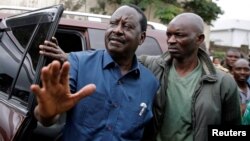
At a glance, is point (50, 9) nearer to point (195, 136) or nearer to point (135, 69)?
point (135, 69)

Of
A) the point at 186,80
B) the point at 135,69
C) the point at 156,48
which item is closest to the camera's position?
the point at 135,69

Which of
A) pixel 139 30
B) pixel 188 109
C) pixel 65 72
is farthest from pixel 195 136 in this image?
pixel 65 72

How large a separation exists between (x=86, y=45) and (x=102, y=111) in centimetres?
122

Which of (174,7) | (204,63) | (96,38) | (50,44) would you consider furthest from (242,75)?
(174,7)

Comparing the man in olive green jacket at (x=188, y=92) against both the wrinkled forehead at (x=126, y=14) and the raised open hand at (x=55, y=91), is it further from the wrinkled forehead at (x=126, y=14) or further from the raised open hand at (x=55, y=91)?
the raised open hand at (x=55, y=91)

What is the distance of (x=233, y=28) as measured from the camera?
3556 cm

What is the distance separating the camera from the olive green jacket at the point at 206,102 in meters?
2.38

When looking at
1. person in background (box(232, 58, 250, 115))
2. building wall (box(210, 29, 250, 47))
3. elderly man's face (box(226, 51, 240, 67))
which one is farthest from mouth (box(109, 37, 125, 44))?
building wall (box(210, 29, 250, 47))

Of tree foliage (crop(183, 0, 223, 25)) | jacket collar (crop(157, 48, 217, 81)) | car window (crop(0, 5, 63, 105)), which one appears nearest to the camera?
car window (crop(0, 5, 63, 105))

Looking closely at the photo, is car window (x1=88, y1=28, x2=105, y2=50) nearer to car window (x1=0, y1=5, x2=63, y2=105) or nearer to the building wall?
car window (x1=0, y1=5, x2=63, y2=105)

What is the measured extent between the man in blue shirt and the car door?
23 cm

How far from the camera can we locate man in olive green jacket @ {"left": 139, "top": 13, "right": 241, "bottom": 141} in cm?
240

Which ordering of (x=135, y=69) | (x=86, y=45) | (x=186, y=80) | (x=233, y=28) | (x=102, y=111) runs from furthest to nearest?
(x=233, y=28)
(x=86, y=45)
(x=186, y=80)
(x=135, y=69)
(x=102, y=111)

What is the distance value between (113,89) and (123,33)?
1.09 feet
